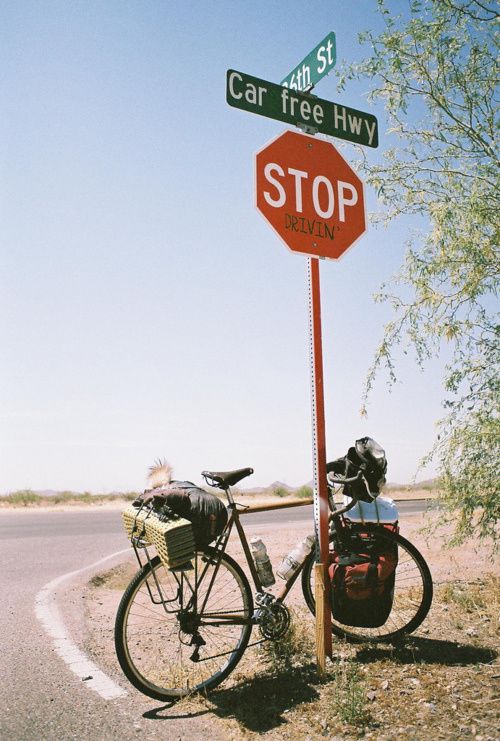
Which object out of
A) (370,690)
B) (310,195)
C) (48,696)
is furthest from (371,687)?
(310,195)

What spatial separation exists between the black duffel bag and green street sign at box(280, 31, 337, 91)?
314 centimetres

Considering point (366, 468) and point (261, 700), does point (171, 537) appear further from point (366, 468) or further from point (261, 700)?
point (366, 468)

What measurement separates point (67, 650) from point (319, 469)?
2627 mm

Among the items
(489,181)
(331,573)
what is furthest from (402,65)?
(331,573)

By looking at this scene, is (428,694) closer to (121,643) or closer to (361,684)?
(361,684)

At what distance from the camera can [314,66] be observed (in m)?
4.36

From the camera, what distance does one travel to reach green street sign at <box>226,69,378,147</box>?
164 inches

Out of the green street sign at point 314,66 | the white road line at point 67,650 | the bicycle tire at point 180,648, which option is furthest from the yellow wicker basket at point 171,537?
the green street sign at point 314,66

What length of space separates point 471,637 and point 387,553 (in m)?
0.93

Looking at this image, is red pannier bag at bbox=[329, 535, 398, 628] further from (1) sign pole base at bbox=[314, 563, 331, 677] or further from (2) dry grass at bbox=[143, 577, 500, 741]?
(1) sign pole base at bbox=[314, 563, 331, 677]

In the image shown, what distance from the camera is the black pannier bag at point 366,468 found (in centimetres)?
427

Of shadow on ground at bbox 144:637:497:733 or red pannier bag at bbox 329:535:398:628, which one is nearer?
shadow on ground at bbox 144:637:497:733

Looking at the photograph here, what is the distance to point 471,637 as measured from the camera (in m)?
4.44

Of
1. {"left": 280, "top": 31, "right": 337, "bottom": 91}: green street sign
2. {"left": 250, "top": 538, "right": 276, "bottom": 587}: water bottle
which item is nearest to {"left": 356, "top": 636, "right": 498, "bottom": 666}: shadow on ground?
{"left": 250, "top": 538, "right": 276, "bottom": 587}: water bottle
